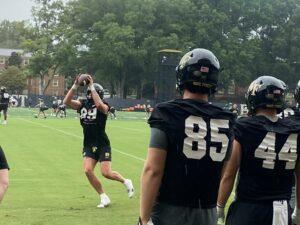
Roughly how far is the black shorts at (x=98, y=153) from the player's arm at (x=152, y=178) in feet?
19.7

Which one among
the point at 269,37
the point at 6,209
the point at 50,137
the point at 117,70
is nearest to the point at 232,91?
the point at 269,37

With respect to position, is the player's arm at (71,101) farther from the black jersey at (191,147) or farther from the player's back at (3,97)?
the player's back at (3,97)

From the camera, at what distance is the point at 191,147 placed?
4.02 m

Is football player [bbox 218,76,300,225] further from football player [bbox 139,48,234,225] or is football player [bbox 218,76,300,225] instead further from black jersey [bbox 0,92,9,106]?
black jersey [bbox 0,92,9,106]

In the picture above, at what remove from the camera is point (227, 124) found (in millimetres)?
4199

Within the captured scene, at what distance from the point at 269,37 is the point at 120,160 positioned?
65.6m

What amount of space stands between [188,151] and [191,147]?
0.12ft

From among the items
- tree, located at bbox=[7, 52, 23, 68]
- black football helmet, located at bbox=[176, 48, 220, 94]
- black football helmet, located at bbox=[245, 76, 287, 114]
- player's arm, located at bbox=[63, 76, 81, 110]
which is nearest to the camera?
black football helmet, located at bbox=[176, 48, 220, 94]

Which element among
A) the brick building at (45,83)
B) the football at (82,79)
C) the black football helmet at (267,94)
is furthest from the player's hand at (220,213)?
the brick building at (45,83)

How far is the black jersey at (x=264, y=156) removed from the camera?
4504 mm

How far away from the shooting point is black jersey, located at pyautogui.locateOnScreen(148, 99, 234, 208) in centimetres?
399

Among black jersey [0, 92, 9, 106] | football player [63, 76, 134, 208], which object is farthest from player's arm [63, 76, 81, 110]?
black jersey [0, 92, 9, 106]

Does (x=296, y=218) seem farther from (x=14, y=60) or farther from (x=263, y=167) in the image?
(x=14, y=60)

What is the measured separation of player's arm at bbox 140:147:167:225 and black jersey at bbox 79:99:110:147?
6050 millimetres
